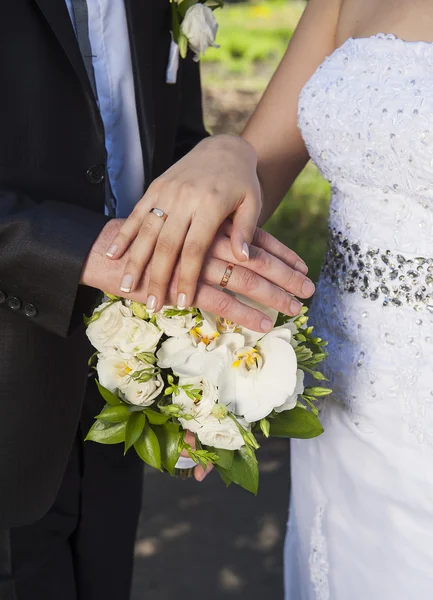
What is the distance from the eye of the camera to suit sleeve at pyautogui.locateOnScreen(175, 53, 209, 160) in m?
2.37

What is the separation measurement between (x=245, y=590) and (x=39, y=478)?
1753 mm

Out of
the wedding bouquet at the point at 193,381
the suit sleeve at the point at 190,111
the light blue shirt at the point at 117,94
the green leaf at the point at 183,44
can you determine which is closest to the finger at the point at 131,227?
the wedding bouquet at the point at 193,381

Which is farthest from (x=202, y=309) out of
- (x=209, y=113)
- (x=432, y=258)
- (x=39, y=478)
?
(x=209, y=113)

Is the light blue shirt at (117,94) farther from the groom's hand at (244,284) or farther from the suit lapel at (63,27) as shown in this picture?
the groom's hand at (244,284)

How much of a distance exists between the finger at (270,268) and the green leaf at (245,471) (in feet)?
1.11

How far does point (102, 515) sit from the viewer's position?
7.47 ft

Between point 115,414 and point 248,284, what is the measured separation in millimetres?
370

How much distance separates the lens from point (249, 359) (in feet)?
4.81

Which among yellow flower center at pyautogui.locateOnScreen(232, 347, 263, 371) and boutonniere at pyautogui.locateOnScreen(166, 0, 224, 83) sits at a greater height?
boutonniere at pyautogui.locateOnScreen(166, 0, 224, 83)

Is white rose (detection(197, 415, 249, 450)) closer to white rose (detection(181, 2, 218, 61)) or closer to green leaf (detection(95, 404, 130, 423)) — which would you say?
green leaf (detection(95, 404, 130, 423))

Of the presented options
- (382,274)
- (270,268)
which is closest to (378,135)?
(382,274)

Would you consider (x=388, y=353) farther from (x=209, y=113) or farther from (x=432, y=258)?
(x=209, y=113)

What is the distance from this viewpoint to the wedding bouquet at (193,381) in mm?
1445

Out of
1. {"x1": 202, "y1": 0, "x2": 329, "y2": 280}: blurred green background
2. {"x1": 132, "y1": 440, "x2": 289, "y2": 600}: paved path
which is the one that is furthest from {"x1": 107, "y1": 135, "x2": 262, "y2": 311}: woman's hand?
{"x1": 202, "y1": 0, "x2": 329, "y2": 280}: blurred green background
